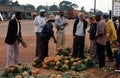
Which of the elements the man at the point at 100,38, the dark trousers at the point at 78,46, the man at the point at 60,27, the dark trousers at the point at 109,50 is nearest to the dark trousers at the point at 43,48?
the dark trousers at the point at 78,46

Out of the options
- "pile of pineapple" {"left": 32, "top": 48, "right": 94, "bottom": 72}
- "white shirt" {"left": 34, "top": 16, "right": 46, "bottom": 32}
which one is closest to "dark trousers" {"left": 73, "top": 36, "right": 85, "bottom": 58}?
"pile of pineapple" {"left": 32, "top": 48, "right": 94, "bottom": 72}

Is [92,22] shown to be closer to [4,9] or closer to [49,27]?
[49,27]

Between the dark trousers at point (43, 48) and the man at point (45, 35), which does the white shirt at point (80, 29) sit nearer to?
the man at point (45, 35)

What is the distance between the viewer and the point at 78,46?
14.9 m

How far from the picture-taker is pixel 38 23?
1641 cm

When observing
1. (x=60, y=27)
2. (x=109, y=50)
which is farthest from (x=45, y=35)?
(x=60, y=27)

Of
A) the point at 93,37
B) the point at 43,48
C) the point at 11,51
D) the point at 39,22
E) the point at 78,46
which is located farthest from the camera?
the point at 39,22

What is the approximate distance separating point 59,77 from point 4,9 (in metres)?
92.1

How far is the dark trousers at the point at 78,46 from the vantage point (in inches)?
579

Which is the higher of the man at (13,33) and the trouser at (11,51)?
the man at (13,33)

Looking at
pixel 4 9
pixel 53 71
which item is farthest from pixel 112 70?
pixel 4 9

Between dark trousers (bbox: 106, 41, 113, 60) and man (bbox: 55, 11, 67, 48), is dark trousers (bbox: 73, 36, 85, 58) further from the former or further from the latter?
man (bbox: 55, 11, 67, 48)

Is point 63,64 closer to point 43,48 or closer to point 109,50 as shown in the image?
point 43,48

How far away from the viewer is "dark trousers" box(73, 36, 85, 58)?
14712 mm
